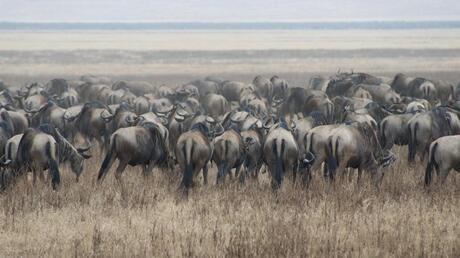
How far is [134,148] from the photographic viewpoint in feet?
49.4

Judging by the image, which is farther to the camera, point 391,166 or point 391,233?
point 391,166

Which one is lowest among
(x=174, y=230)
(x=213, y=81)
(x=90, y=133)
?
(x=213, y=81)

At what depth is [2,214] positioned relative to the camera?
12148 mm

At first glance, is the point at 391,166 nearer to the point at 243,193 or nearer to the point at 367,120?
the point at 367,120

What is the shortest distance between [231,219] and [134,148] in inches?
137

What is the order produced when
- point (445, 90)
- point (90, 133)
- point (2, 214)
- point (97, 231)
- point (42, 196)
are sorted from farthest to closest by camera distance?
1. point (445, 90)
2. point (90, 133)
3. point (42, 196)
4. point (2, 214)
5. point (97, 231)

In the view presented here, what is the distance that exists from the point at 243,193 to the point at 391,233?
3.22 m

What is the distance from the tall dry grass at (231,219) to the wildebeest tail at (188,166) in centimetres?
22

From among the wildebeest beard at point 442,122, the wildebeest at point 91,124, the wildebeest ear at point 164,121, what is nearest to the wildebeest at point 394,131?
the wildebeest beard at point 442,122

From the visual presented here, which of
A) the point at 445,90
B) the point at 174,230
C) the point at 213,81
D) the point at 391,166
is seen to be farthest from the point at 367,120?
the point at 213,81

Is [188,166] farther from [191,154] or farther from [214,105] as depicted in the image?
[214,105]

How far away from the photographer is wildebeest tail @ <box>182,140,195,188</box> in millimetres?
14109

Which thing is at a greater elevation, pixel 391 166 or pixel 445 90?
pixel 391 166

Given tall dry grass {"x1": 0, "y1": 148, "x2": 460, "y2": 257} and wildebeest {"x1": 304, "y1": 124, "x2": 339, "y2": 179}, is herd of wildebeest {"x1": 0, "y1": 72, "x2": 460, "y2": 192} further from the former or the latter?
tall dry grass {"x1": 0, "y1": 148, "x2": 460, "y2": 257}
